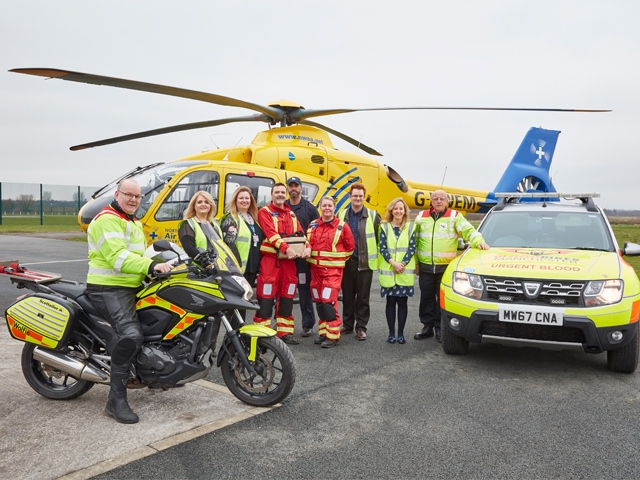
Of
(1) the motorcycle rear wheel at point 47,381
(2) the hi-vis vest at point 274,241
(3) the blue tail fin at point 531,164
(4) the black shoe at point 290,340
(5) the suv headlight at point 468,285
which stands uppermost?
(3) the blue tail fin at point 531,164

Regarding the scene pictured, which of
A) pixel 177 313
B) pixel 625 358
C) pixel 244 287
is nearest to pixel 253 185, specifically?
pixel 244 287

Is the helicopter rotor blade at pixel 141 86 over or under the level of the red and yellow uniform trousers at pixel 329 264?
over

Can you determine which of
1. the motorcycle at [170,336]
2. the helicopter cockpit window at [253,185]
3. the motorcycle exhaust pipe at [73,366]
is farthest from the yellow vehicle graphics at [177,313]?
the helicopter cockpit window at [253,185]

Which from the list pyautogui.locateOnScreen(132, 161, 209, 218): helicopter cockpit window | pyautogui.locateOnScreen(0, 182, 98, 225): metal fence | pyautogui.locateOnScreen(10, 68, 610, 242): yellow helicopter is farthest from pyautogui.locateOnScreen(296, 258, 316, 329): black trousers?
pyautogui.locateOnScreen(0, 182, 98, 225): metal fence

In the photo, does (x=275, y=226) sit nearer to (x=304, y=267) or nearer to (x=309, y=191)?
(x=304, y=267)

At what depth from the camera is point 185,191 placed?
762 cm

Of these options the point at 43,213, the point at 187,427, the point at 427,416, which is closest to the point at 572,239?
the point at 427,416

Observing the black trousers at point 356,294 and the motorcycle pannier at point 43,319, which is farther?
the black trousers at point 356,294

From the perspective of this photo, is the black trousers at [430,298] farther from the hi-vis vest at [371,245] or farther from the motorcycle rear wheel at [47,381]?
the motorcycle rear wheel at [47,381]

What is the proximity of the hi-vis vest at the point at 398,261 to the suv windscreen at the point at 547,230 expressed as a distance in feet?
2.94

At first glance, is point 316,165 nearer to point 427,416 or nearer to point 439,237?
point 439,237

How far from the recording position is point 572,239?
5.66 meters

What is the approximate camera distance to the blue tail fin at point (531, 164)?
13352 millimetres

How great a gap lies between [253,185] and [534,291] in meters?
4.81
